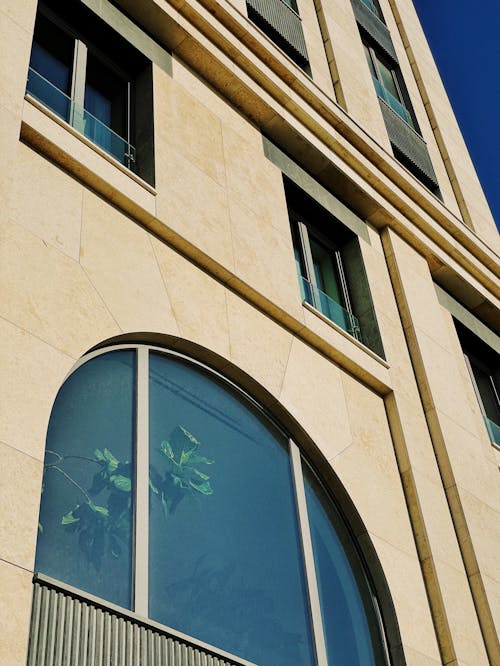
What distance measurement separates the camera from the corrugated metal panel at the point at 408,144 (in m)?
20.6

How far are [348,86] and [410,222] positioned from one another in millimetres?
3332

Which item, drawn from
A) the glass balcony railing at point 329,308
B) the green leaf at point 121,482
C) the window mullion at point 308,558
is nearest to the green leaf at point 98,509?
the green leaf at point 121,482

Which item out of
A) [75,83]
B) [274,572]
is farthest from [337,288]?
[274,572]

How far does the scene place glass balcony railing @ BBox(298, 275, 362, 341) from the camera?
1453 cm

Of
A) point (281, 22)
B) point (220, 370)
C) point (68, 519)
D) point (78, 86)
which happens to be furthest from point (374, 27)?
point (68, 519)

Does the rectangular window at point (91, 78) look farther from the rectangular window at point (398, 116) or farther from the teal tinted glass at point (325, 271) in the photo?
the rectangular window at point (398, 116)

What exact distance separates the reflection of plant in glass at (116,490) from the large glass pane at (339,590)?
6.12ft

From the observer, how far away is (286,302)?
1318 cm

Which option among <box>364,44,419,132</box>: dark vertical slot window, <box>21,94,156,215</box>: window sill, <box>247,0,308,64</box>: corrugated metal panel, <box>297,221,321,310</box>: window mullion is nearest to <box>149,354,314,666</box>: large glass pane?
<box>21,94,156,215</box>: window sill

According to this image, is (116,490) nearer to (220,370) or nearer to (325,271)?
(220,370)

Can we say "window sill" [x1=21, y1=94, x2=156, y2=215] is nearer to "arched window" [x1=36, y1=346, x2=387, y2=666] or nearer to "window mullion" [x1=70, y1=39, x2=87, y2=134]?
"window mullion" [x1=70, y1=39, x2=87, y2=134]

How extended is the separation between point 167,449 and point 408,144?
12.7m

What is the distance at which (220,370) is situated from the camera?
11.7 metres

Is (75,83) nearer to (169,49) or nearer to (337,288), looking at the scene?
(169,49)
